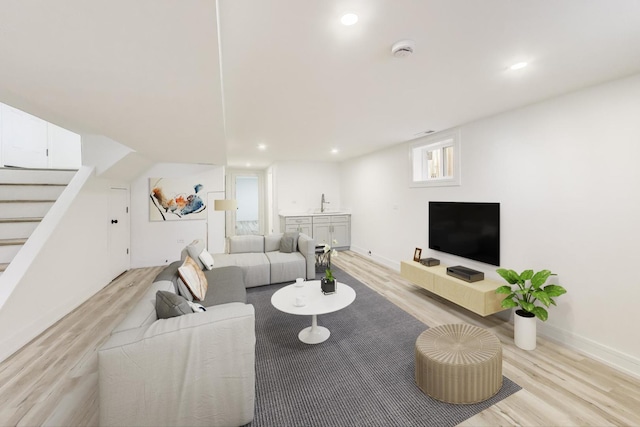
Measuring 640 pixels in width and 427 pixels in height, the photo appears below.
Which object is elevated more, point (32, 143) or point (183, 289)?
point (32, 143)

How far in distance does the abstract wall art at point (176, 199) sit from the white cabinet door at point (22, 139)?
→ 1603mm

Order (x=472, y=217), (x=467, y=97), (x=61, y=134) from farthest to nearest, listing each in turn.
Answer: (x=61, y=134) < (x=472, y=217) < (x=467, y=97)

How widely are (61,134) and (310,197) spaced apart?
5123 millimetres

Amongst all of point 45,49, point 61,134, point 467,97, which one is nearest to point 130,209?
point 61,134

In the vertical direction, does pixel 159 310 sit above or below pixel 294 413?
above

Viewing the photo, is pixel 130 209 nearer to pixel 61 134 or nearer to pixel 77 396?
pixel 61 134

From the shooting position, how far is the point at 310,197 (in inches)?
277

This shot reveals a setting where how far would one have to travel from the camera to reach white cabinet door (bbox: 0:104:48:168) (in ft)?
12.6

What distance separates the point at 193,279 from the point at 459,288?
120 inches

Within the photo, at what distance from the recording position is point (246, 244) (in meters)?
4.73

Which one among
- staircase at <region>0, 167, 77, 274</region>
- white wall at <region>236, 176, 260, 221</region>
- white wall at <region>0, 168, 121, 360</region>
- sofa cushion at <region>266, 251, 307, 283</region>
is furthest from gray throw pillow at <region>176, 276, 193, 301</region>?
white wall at <region>236, 176, 260, 221</region>

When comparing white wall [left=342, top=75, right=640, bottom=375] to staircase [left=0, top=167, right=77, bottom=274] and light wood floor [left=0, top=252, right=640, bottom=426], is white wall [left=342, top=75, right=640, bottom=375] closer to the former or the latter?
light wood floor [left=0, top=252, right=640, bottom=426]

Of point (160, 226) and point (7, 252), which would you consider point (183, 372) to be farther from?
point (160, 226)

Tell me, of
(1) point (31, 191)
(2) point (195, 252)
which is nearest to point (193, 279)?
(2) point (195, 252)
